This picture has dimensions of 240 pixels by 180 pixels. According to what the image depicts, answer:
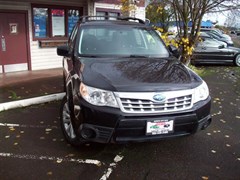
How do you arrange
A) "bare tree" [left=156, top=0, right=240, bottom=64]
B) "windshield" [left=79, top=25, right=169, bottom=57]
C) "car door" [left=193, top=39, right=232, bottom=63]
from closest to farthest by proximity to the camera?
"windshield" [left=79, top=25, right=169, bottom=57], "bare tree" [left=156, top=0, right=240, bottom=64], "car door" [left=193, top=39, right=232, bottom=63]

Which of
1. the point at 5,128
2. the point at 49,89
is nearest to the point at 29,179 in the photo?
the point at 5,128

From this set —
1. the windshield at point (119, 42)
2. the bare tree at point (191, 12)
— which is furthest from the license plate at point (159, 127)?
the bare tree at point (191, 12)

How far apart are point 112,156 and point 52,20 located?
7.80m

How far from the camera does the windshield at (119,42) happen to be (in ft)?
14.4

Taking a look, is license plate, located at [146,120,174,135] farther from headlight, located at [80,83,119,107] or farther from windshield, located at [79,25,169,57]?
windshield, located at [79,25,169,57]

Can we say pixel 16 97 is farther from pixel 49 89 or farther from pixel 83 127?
pixel 83 127

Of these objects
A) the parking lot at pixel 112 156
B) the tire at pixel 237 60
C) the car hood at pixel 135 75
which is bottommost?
the parking lot at pixel 112 156

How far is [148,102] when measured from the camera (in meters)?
3.22

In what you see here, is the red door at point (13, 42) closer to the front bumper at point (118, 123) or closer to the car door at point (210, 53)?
the front bumper at point (118, 123)

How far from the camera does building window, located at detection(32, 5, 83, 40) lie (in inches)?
392

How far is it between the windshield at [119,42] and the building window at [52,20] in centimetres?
597

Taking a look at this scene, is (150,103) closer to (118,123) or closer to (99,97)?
(118,123)

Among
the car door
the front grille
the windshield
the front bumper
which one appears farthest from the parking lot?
the car door

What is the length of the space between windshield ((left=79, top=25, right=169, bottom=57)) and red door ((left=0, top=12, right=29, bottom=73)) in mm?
5628
